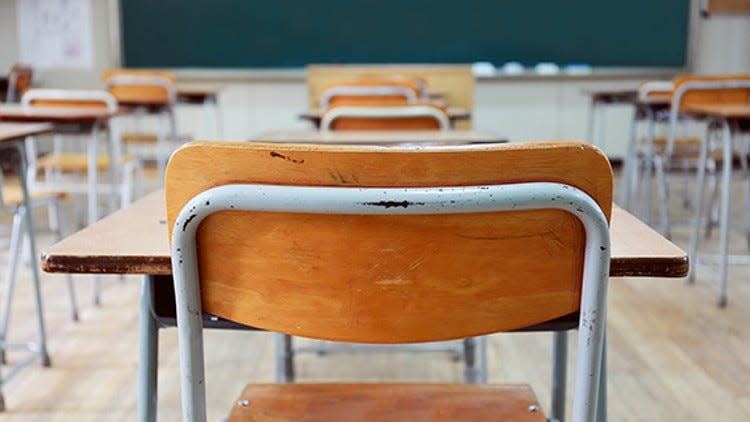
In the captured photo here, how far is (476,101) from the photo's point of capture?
287 inches

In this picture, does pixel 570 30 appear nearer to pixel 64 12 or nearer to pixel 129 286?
pixel 64 12

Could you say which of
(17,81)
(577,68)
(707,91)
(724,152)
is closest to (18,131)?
(724,152)

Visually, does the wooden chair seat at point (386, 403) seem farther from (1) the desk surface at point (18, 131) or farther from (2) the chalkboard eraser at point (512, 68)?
(2) the chalkboard eraser at point (512, 68)

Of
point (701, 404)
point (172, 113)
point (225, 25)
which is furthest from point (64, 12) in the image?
point (701, 404)

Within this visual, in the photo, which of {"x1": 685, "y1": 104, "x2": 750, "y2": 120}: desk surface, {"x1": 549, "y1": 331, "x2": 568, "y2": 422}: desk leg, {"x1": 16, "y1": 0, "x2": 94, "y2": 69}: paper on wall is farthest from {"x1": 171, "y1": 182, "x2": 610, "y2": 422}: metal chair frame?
{"x1": 16, "y1": 0, "x2": 94, "y2": 69}: paper on wall

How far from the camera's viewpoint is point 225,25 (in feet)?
23.5

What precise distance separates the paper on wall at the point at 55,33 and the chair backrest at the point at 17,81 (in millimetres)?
279

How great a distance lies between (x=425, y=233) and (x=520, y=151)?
0.41ft

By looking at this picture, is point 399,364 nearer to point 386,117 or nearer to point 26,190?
point 386,117

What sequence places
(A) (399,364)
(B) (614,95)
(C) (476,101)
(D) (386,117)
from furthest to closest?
1. (C) (476,101)
2. (B) (614,95)
3. (D) (386,117)
4. (A) (399,364)

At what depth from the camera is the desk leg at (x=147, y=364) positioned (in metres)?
1.11

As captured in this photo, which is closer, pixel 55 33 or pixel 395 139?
pixel 395 139

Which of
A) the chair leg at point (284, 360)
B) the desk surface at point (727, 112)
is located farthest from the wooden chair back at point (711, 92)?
the chair leg at point (284, 360)

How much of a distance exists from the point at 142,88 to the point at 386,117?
9.08 feet
